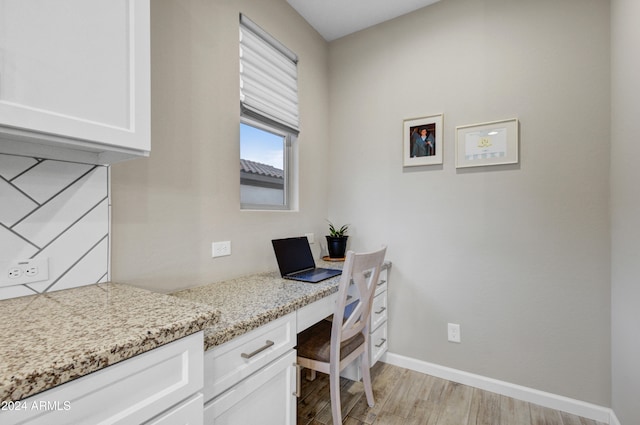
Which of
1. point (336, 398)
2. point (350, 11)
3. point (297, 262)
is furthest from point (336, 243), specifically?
point (350, 11)

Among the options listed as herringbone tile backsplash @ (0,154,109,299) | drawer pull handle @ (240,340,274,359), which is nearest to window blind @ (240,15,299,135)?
herringbone tile backsplash @ (0,154,109,299)

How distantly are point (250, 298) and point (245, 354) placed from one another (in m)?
0.32

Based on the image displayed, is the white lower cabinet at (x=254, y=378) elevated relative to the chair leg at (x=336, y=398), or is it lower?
elevated

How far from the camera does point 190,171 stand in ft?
5.09

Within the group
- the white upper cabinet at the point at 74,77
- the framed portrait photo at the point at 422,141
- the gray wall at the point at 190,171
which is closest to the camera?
the white upper cabinet at the point at 74,77

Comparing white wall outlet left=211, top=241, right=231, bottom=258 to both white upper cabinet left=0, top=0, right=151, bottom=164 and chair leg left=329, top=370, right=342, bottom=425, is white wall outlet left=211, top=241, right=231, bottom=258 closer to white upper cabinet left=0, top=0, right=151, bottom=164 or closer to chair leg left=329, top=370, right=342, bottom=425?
white upper cabinet left=0, top=0, right=151, bottom=164

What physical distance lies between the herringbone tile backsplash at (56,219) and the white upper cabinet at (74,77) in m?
0.07

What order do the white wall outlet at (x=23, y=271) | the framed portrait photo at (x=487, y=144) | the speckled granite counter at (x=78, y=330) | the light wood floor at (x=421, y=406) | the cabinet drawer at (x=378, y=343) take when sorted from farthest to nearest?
the cabinet drawer at (x=378, y=343) < the framed portrait photo at (x=487, y=144) < the light wood floor at (x=421, y=406) < the white wall outlet at (x=23, y=271) < the speckled granite counter at (x=78, y=330)

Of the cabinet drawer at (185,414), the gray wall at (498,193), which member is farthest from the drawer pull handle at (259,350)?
the gray wall at (498,193)

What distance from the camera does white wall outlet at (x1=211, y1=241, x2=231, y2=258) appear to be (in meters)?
1.66

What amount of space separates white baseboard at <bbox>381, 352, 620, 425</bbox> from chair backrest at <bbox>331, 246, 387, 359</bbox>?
0.74 metres

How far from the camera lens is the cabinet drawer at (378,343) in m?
2.11

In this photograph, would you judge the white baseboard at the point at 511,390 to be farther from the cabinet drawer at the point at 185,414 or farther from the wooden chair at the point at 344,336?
the cabinet drawer at the point at 185,414

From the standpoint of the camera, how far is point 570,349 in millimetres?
1831
